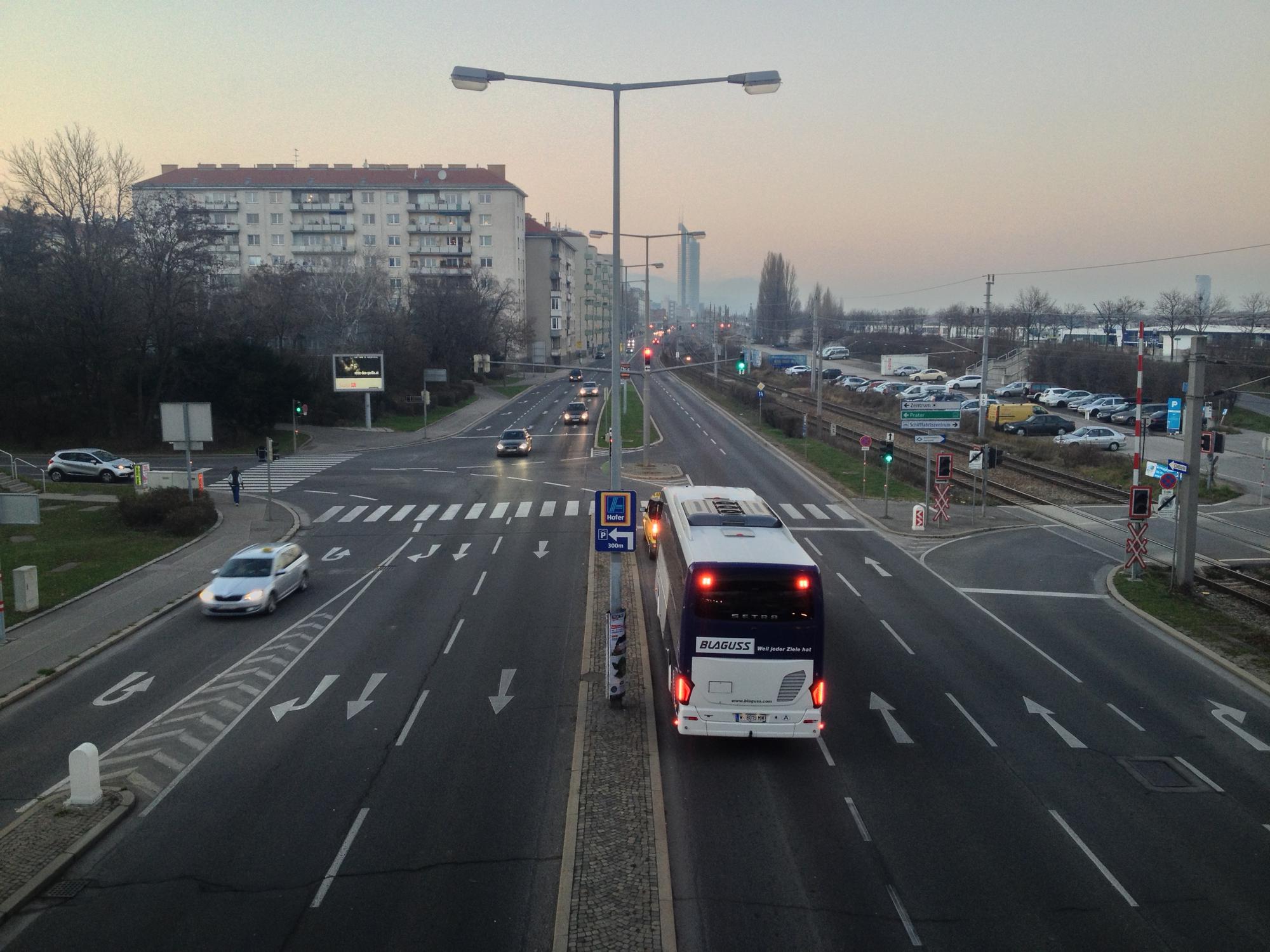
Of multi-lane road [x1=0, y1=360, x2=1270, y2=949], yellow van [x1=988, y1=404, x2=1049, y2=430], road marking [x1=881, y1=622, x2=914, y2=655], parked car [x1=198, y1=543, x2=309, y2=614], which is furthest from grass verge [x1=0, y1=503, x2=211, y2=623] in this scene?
yellow van [x1=988, y1=404, x2=1049, y2=430]

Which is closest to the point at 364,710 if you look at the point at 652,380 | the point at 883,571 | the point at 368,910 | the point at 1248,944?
the point at 368,910

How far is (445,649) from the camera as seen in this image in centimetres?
1873

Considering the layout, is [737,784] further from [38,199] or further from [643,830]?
[38,199]

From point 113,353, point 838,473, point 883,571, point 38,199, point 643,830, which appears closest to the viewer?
point 643,830

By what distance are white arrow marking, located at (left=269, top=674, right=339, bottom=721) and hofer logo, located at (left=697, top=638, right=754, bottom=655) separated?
7517mm

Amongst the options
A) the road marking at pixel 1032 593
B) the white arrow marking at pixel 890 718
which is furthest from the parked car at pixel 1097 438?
the white arrow marking at pixel 890 718

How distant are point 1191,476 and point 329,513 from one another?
29.4m

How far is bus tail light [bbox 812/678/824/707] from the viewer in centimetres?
1291

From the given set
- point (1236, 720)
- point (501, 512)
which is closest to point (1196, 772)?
point (1236, 720)

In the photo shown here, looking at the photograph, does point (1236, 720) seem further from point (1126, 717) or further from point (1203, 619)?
point (1203, 619)

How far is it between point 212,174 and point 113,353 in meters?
70.4

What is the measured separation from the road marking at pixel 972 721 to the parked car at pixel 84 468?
39.6 m

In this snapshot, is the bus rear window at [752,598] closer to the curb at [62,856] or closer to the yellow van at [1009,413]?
the curb at [62,856]

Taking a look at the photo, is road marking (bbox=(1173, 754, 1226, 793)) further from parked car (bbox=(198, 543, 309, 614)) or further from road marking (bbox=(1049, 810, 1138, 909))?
parked car (bbox=(198, 543, 309, 614))
